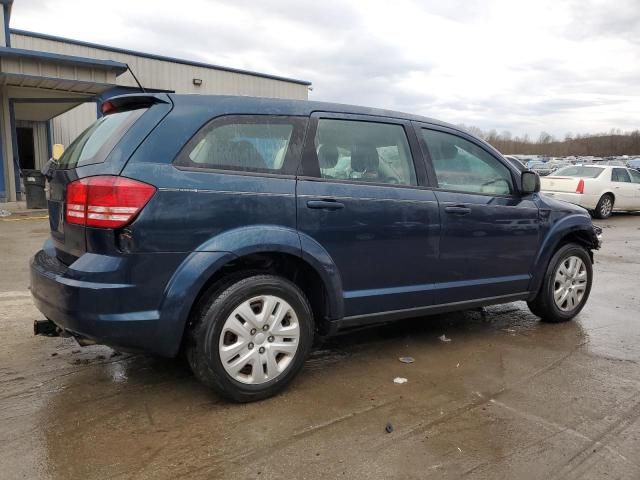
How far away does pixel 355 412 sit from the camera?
3162 mm

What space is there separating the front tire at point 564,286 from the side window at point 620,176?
12312 millimetres

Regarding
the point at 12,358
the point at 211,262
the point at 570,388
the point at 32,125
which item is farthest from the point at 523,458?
the point at 32,125

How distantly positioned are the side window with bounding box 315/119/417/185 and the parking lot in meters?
1.39

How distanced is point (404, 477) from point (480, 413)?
86 cm

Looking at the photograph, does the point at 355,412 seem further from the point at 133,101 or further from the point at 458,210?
the point at 133,101

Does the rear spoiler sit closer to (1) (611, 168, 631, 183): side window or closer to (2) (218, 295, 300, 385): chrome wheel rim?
(2) (218, 295, 300, 385): chrome wheel rim

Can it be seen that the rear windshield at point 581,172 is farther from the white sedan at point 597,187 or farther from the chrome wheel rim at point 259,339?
the chrome wheel rim at point 259,339

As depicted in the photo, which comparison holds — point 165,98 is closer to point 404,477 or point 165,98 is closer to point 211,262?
point 211,262

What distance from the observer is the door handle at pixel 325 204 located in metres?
3.34

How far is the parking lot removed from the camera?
8.59 ft

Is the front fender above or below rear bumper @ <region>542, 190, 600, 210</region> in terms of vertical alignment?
above

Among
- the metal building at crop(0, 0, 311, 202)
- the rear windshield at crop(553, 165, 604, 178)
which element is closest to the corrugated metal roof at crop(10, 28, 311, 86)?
the metal building at crop(0, 0, 311, 202)

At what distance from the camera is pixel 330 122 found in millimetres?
3607

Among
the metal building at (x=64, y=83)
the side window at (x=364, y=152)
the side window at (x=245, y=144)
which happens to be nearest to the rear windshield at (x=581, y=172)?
the metal building at (x=64, y=83)
